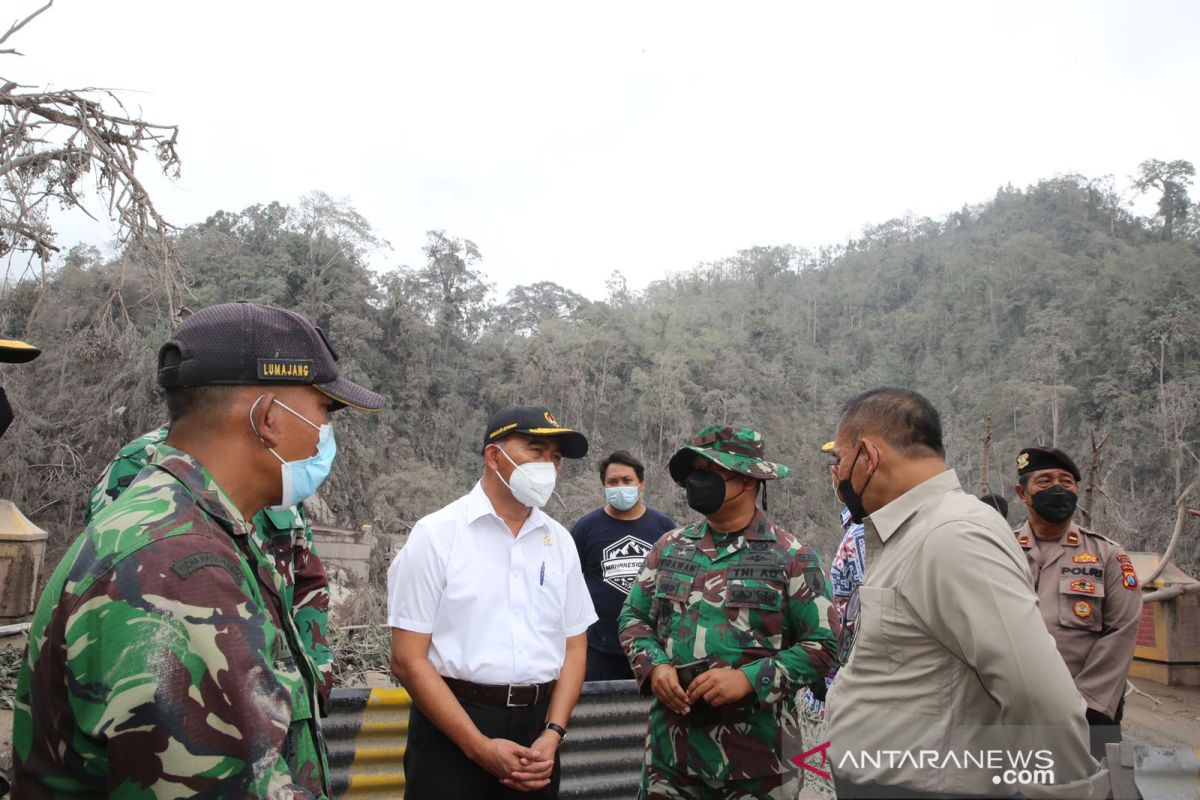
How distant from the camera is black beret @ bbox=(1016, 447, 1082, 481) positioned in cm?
383

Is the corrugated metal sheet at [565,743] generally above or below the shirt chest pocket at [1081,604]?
below

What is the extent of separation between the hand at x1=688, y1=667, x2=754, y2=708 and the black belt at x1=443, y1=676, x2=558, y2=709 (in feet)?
1.78

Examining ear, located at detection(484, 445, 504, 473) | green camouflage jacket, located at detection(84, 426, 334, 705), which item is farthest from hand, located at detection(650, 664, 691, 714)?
green camouflage jacket, located at detection(84, 426, 334, 705)

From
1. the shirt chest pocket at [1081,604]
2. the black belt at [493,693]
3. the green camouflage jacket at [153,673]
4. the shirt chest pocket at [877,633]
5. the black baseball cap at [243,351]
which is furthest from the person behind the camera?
the shirt chest pocket at [1081,604]

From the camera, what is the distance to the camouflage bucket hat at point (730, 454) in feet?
9.61

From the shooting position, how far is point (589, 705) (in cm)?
391

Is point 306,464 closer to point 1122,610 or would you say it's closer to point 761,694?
point 761,694

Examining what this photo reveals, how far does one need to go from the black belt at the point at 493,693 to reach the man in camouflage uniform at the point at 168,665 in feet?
3.97

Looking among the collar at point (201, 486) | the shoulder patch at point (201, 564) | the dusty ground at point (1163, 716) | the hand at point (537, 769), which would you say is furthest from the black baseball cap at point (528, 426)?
the dusty ground at point (1163, 716)

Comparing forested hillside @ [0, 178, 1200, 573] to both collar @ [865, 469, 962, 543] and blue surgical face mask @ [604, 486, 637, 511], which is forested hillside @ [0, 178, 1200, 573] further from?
collar @ [865, 469, 962, 543]

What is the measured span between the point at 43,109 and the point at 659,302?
5566 centimetres

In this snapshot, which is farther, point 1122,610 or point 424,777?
point 1122,610

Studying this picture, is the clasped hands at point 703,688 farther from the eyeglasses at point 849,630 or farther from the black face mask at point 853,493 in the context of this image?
the black face mask at point 853,493

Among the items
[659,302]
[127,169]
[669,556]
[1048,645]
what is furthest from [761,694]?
[659,302]
